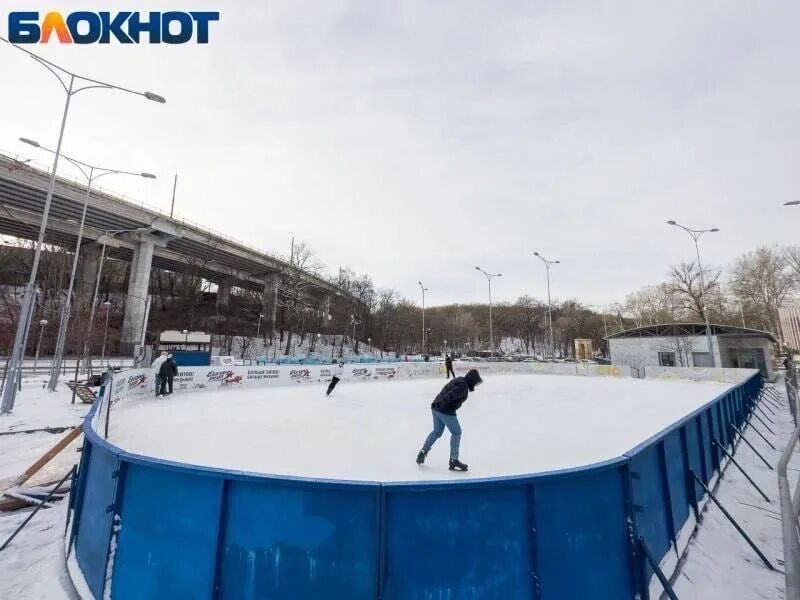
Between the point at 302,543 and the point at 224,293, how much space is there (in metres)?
70.0

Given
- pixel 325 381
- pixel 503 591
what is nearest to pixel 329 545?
pixel 503 591

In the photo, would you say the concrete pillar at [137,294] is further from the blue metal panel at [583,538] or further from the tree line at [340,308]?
the blue metal panel at [583,538]

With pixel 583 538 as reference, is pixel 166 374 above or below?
above

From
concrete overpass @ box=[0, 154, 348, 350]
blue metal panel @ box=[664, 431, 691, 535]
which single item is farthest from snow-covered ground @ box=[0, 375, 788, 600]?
concrete overpass @ box=[0, 154, 348, 350]

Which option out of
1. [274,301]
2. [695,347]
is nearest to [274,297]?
[274,301]

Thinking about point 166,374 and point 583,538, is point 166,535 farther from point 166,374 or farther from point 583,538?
point 166,374

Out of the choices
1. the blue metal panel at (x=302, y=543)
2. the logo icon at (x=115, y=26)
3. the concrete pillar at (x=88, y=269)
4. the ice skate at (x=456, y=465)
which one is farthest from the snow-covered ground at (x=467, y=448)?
the concrete pillar at (x=88, y=269)

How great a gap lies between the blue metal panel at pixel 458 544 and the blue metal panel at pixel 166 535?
1.48 metres

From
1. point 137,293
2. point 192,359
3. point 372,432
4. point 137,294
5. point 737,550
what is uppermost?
point 137,293

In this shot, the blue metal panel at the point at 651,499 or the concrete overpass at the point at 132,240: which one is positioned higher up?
the concrete overpass at the point at 132,240

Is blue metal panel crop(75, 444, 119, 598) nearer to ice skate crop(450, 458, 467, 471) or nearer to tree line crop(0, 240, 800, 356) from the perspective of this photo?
ice skate crop(450, 458, 467, 471)

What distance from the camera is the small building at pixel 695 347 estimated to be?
106ft

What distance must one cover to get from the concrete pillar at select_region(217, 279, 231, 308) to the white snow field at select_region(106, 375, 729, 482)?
54.1 meters

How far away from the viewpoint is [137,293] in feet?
147
